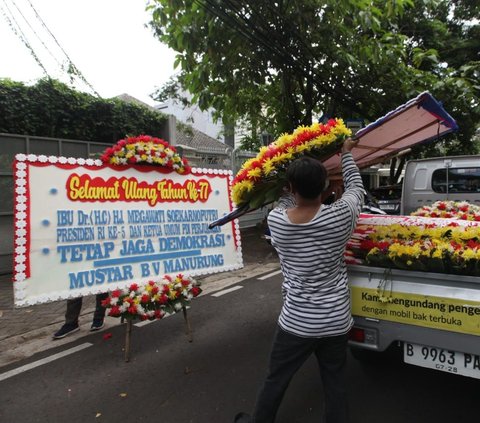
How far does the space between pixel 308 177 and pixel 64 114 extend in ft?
23.9

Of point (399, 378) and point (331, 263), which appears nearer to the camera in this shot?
point (331, 263)

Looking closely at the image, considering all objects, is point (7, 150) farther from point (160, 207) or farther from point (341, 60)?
point (341, 60)

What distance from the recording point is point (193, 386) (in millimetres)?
3234

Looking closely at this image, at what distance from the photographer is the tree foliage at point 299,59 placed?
23.4ft

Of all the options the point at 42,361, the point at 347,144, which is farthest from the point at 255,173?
the point at 42,361

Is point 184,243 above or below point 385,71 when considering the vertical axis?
below

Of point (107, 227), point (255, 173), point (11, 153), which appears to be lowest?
point (107, 227)

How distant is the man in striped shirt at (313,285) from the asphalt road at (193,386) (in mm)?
651

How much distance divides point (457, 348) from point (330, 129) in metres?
1.47

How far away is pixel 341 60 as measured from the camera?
8.73m

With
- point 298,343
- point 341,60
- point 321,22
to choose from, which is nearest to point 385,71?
point 341,60

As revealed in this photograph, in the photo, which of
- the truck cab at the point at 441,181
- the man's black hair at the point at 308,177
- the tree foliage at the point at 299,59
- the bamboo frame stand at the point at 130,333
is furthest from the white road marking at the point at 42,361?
the truck cab at the point at 441,181

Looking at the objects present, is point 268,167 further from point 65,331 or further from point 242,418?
point 65,331

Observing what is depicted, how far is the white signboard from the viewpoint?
3.35 m
